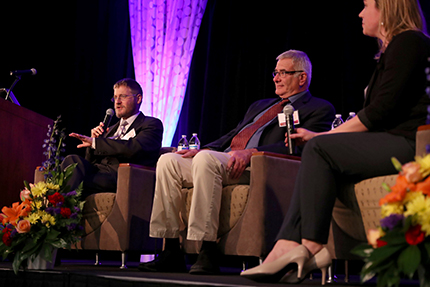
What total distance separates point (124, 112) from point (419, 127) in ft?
7.60

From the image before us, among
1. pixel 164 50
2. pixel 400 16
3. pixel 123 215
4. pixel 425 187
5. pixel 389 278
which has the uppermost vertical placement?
pixel 164 50

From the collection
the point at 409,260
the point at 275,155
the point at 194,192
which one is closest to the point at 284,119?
the point at 275,155

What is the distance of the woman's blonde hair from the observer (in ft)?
5.79

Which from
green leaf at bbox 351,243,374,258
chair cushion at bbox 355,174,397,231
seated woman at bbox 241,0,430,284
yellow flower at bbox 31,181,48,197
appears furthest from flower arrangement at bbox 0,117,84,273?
green leaf at bbox 351,243,374,258

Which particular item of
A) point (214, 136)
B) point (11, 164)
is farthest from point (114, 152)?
point (214, 136)

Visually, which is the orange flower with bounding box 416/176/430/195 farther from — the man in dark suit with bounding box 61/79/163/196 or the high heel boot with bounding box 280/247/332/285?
the man in dark suit with bounding box 61/79/163/196

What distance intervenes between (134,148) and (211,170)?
0.90 meters

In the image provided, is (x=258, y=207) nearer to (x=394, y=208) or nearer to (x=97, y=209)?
(x=97, y=209)

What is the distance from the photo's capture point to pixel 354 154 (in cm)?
161

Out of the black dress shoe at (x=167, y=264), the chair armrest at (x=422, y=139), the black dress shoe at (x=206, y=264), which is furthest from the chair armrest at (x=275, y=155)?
the chair armrest at (x=422, y=139)

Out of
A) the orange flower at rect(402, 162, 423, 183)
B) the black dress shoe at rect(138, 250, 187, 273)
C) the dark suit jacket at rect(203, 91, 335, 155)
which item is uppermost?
the dark suit jacket at rect(203, 91, 335, 155)

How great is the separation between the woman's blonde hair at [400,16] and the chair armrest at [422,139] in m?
0.46

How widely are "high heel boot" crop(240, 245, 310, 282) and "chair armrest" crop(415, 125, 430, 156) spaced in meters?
0.47

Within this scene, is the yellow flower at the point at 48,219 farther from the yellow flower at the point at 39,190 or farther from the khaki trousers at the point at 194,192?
the khaki trousers at the point at 194,192
